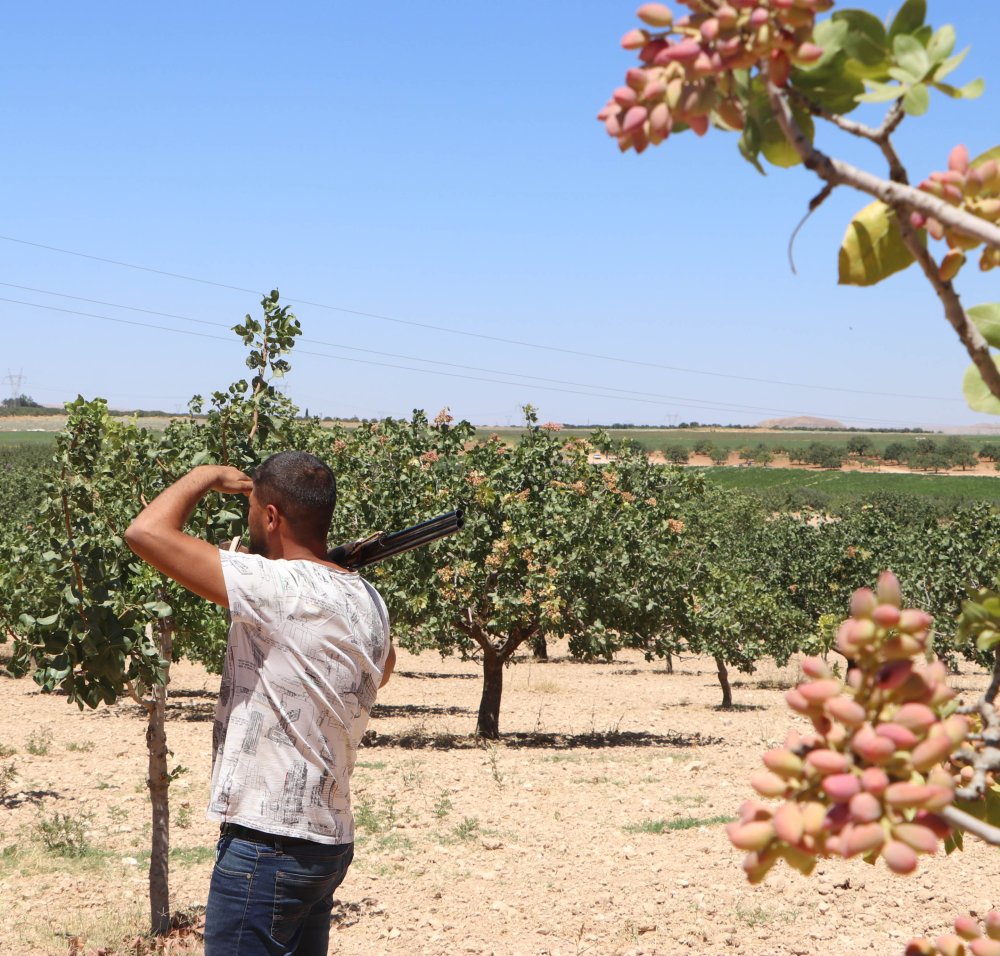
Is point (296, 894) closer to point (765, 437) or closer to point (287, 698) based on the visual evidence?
point (287, 698)

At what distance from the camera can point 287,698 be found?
103 inches

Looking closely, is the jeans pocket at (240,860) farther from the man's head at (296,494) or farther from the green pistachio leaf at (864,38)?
the green pistachio leaf at (864,38)

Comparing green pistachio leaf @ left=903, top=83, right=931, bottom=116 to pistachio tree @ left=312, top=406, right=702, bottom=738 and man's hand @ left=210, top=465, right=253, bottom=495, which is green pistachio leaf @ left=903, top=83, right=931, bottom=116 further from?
pistachio tree @ left=312, top=406, right=702, bottom=738

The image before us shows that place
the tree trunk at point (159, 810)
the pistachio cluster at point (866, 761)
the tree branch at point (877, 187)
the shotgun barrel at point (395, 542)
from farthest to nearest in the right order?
the tree trunk at point (159, 810) → the shotgun barrel at point (395, 542) → the tree branch at point (877, 187) → the pistachio cluster at point (866, 761)

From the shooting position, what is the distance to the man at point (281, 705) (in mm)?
2547

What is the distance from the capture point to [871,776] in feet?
2.56

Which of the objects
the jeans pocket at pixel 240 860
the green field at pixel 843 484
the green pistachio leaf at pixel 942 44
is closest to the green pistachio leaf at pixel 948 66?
the green pistachio leaf at pixel 942 44

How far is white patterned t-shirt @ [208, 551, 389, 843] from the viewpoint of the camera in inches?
101

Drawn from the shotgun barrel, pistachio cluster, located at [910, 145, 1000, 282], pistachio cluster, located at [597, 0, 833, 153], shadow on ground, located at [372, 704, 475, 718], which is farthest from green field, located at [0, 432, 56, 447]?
pistachio cluster, located at [910, 145, 1000, 282]

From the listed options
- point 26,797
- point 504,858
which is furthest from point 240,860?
point 26,797

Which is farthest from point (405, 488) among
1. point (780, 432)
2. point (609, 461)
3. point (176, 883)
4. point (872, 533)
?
point (780, 432)

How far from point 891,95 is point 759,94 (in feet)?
0.38

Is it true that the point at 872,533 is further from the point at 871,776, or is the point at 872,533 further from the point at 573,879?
the point at 871,776

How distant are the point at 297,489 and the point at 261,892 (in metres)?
0.97
